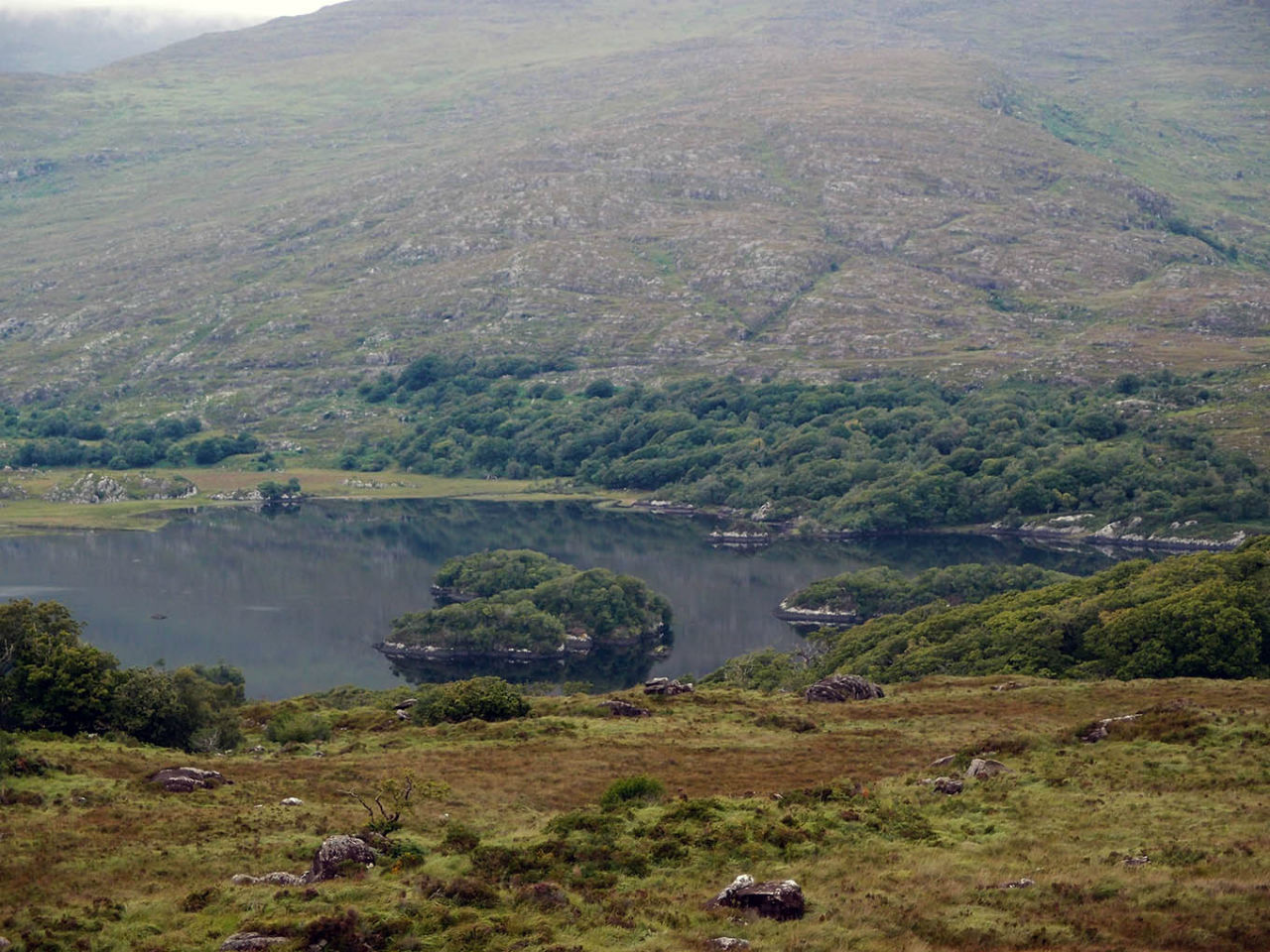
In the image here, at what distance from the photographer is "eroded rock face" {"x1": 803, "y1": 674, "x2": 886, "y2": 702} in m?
66.6

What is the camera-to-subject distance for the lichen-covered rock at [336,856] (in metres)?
34.0

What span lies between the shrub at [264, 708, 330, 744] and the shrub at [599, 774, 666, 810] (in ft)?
77.0

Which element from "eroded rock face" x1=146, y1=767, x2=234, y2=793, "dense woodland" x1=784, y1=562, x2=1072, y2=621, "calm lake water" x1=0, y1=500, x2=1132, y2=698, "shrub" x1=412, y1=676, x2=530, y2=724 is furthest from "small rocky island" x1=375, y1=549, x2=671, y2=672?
"eroded rock face" x1=146, y1=767, x2=234, y2=793

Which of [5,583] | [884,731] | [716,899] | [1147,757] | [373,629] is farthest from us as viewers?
[5,583]

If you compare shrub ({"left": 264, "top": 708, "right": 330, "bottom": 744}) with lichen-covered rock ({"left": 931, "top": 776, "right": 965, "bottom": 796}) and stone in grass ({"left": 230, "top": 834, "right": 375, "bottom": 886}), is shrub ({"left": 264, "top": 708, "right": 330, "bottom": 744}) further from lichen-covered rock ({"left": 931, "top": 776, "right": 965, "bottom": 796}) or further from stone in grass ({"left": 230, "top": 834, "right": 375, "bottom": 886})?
lichen-covered rock ({"left": 931, "top": 776, "right": 965, "bottom": 796})

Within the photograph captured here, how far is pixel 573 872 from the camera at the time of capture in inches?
1347

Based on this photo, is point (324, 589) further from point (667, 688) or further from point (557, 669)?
point (667, 688)

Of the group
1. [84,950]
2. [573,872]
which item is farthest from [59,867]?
[573,872]

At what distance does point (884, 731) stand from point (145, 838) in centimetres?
2906

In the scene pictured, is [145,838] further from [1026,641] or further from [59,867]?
[1026,641]

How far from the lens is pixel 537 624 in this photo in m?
140

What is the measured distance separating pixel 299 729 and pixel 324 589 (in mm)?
107097

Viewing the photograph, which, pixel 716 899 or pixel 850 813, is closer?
pixel 716 899

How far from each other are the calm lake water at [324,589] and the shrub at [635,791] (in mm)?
81187
